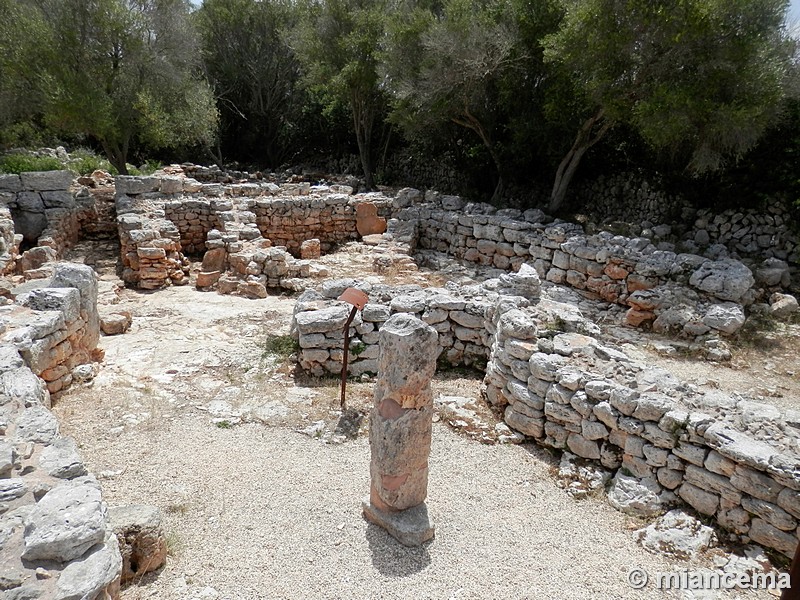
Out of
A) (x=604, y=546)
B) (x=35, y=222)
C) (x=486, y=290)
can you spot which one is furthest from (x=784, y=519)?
(x=35, y=222)

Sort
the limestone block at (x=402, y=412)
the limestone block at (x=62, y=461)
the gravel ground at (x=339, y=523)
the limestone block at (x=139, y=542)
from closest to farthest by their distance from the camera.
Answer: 1. the limestone block at (x=62, y=461)
2. the limestone block at (x=139, y=542)
3. the gravel ground at (x=339, y=523)
4. the limestone block at (x=402, y=412)

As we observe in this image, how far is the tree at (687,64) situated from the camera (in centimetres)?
1165

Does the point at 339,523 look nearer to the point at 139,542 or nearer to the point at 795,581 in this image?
the point at 139,542

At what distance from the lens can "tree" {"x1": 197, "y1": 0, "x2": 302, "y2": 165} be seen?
28.4 metres

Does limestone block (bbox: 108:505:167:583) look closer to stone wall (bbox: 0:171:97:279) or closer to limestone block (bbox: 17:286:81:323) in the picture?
limestone block (bbox: 17:286:81:323)

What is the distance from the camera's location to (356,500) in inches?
220

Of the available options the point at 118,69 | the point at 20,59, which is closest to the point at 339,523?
the point at 118,69

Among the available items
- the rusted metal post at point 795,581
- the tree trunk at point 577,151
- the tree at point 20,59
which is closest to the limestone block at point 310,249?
the tree trunk at point 577,151

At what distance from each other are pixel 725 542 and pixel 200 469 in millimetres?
5592

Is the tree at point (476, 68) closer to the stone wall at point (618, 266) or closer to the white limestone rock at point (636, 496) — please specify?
the stone wall at point (618, 266)

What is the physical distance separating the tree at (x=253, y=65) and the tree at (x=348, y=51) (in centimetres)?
612

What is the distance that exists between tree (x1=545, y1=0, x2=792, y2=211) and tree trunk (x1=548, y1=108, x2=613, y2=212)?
3.74 ft

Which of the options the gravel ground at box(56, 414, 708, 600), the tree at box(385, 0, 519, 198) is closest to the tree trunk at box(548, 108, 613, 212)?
the tree at box(385, 0, 519, 198)

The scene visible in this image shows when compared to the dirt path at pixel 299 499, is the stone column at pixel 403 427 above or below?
above
